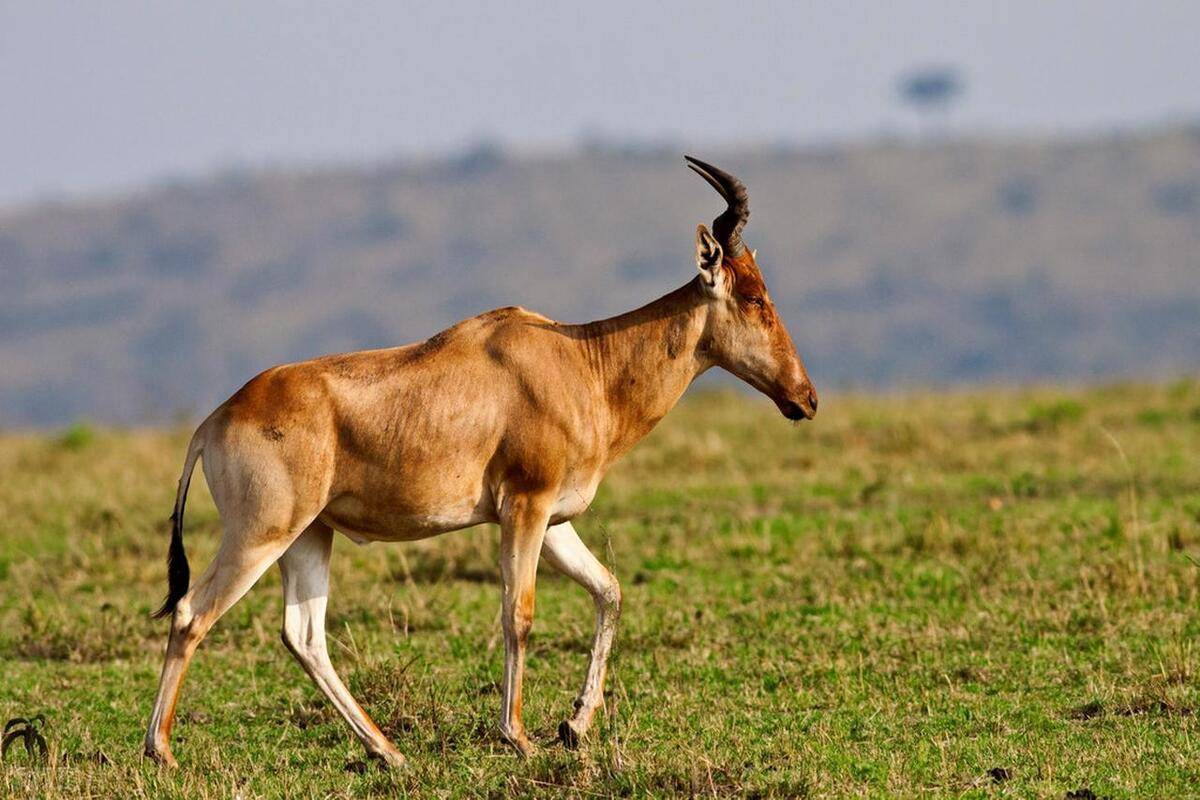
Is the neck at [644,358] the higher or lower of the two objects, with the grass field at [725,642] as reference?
higher

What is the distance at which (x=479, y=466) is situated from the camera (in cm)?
838

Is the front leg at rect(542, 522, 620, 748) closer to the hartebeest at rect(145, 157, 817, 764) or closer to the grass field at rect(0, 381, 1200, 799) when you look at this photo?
the hartebeest at rect(145, 157, 817, 764)

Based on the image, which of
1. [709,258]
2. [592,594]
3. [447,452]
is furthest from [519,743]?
[709,258]

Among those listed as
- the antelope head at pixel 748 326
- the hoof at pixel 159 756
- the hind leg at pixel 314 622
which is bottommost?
the hoof at pixel 159 756

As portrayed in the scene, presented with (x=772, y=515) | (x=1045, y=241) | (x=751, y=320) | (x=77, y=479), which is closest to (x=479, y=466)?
(x=751, y=320)

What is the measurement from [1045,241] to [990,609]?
168 meters

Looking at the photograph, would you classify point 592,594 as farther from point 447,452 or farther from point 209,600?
point 209,600

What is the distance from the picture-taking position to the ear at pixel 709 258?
862cm

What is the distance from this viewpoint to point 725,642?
10.4 m

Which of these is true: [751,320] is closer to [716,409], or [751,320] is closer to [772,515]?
[772,515]

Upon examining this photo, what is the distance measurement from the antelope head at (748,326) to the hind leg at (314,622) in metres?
2.08

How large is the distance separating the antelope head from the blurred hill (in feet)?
458

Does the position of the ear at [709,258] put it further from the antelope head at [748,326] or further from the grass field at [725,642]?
the grass field at [725,642]

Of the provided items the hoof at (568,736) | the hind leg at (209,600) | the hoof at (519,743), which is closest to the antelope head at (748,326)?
the hoof at (568,736)
